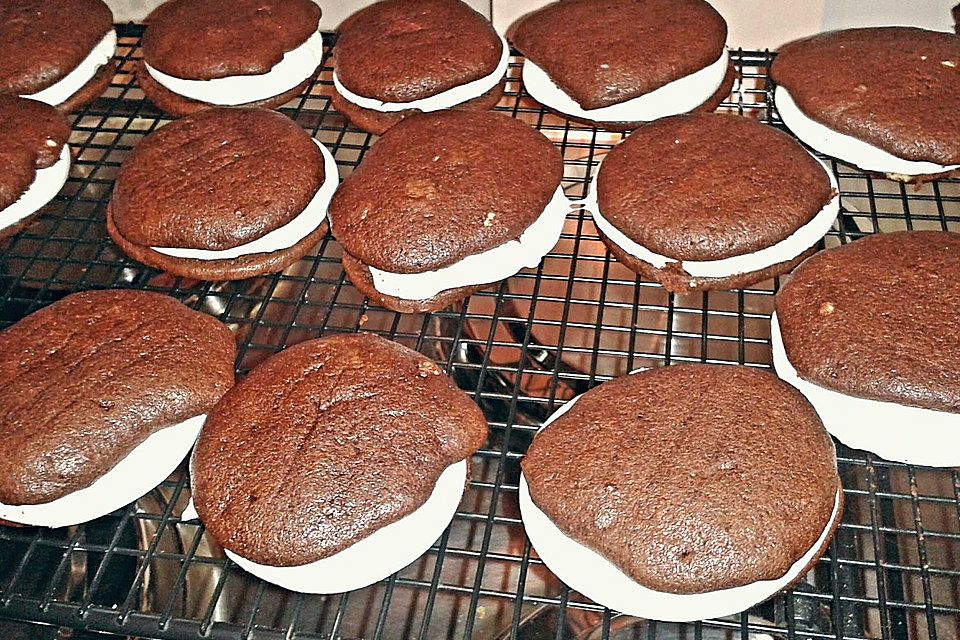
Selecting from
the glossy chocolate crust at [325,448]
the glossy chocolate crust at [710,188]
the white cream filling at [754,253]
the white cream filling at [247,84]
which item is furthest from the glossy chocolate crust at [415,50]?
the glossy chocolate crust at [325,448]

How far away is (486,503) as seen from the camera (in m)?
2.03

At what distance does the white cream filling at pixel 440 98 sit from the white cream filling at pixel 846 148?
0.69 m

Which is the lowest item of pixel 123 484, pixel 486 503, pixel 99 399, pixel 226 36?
pixel 486 503

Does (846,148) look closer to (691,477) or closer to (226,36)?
(691,477)

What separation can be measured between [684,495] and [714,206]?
67cm

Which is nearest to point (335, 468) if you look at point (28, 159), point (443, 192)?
point (443, 192)

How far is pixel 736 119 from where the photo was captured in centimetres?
206

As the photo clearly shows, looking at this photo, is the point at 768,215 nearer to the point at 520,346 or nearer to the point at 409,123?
the point at 520,346

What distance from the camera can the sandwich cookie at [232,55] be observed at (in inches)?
90.4

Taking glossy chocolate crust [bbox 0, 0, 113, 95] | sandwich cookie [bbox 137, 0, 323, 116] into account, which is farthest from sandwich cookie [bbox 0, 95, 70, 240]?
sandwich cookie [bbox 137, 0, 323, 116]

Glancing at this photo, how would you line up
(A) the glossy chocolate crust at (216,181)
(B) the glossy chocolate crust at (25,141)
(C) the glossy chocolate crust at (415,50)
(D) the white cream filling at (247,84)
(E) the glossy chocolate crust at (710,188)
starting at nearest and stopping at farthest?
(E) the glossy chocolate crust at (710,188)
(A) the glossy chocolate crust at (216,181)
(B) the glossy chocolate crust at (25,141)
(C) the glossy chocolate crust at (415,50)
(D) the white cream filling at (247,84)

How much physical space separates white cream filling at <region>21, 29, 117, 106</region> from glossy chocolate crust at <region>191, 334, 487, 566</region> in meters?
1.18

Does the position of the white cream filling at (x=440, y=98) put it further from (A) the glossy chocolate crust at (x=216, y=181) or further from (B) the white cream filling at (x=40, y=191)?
(B) the white cream filling at (x=40, y=191)

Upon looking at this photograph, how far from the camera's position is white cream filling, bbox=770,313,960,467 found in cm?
153
